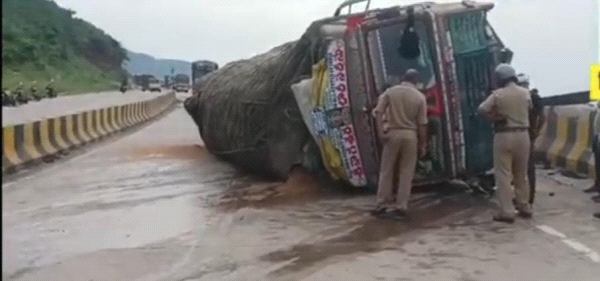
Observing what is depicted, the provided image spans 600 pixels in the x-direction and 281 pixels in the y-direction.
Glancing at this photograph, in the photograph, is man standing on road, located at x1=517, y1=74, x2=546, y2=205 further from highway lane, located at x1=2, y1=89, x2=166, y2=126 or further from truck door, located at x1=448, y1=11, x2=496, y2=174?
highway lane, located at x1=2, y1=89, x2=166, y2=126

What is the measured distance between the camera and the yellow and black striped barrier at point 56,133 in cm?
1631

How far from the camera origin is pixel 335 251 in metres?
8.57

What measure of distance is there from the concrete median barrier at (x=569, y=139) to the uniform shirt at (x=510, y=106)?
4061mm

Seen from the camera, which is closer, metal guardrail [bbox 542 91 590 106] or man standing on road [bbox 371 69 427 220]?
man standing on road [bbox 371 69 427 220]

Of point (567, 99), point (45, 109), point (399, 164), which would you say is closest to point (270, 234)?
point (399, 164)

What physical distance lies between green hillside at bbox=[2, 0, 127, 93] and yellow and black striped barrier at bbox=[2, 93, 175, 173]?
24.4 meters

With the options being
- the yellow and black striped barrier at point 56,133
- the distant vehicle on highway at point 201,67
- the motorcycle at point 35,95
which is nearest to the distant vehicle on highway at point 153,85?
the distant vehicle on highway at point 201,67

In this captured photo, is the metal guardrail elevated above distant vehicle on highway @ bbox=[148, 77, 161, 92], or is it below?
above

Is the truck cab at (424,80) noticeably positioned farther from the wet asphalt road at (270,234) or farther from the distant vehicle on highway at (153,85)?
the distant vehicle on highway at (153,85)

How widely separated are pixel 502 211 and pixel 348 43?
285cm

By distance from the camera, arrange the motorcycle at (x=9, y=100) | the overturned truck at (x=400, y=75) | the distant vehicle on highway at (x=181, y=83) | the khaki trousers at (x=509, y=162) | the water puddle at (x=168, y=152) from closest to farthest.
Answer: the khaki trousers at (x=509, y=162) → the overturned truck at (x=400, y=75) → the water puddle at (x=168, y=152) → the motorcycle at (x=9, y=100) → the distant vehicle on highway at (x=181, y=83)

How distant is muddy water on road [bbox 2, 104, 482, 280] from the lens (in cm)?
792

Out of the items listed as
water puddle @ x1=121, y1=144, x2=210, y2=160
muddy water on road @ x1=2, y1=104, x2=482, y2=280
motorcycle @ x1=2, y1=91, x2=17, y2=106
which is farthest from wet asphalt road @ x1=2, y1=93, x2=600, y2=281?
motorcycle @ x1=2, y1=91, x2=17, y2=106

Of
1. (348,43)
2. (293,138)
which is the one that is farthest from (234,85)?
(348,43)
